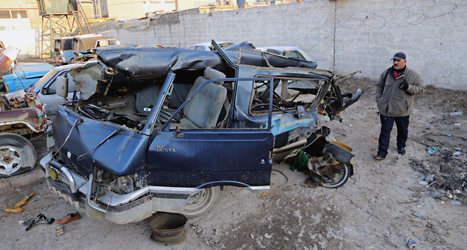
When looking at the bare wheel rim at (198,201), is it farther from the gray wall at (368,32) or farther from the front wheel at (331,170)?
the gray wall at (368,32)

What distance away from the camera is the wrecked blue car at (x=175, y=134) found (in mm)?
3061

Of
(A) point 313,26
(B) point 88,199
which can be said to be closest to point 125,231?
(B) point 88,199

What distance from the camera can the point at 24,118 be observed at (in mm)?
4988

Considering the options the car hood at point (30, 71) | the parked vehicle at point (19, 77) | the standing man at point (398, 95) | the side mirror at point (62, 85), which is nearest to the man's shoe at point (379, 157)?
the standing man at point (398, 95)

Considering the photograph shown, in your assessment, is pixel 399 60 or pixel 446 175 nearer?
pixel 446 175

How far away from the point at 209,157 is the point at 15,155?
12.4ft

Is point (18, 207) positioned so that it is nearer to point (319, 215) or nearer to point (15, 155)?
point (15, 155)

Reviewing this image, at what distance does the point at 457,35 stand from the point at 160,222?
28.1 feet

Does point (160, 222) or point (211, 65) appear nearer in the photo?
point (160, 222)

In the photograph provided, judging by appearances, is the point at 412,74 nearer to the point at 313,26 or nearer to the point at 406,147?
the point at 406,147

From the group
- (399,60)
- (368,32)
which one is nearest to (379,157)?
(399,60)

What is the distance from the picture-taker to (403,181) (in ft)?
15.3

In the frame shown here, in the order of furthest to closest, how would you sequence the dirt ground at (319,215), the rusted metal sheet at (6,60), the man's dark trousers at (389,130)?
the rusted metal sheet at (6,60) < the man's dark trousers at (389,130) < the dirt ground at (319,215)

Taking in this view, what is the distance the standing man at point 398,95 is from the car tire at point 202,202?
Answer: 3.12m
